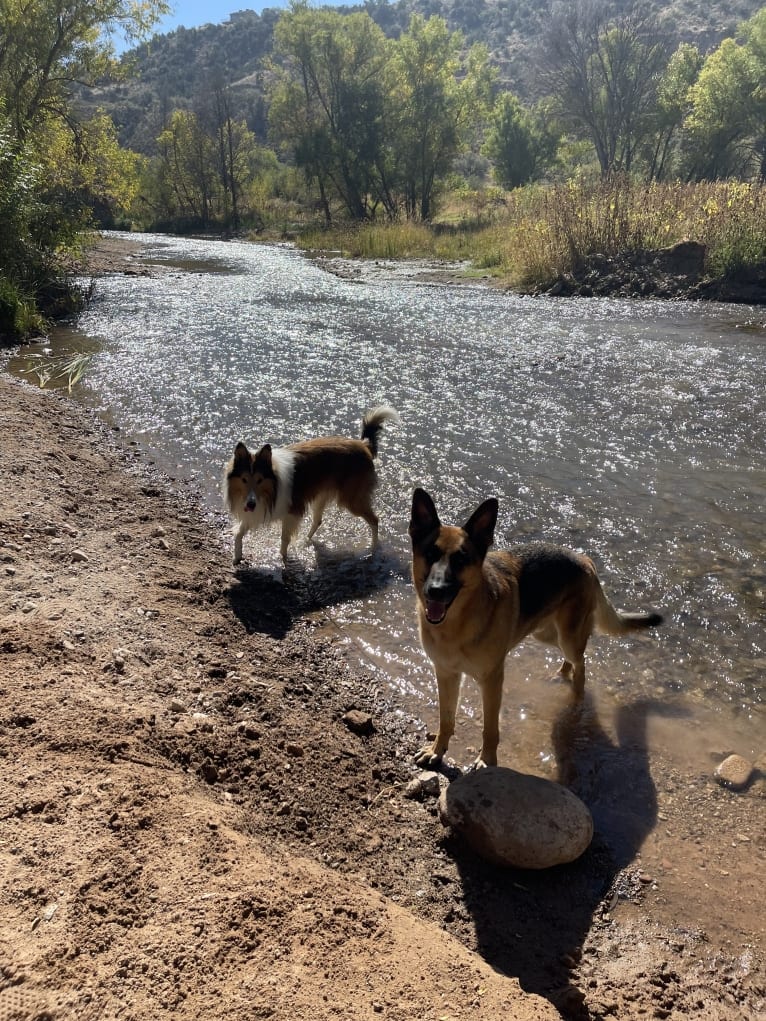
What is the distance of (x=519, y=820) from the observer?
3.54m

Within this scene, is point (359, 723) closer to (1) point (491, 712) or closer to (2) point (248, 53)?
(1) point (491, 712)

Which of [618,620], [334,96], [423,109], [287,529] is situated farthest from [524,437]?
[334,96]

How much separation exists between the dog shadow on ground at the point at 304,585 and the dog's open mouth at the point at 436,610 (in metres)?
2.23

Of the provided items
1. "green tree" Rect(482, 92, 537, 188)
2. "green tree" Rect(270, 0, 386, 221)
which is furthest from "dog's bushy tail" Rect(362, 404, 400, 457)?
"green tree" Rect(482, 92, 537, 188)

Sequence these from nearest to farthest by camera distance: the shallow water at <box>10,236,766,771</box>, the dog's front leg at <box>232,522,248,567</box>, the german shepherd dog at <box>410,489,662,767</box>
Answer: the german shepherd dog at <box>410,489,662,767</box> < the shallow water at <box>10,236,766,771</box> < the dog's front leg at <box>232,522,248,567</box>

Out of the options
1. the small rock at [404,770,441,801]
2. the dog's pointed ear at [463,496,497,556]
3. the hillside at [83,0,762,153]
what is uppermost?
the hillside at [83,0,762,153]

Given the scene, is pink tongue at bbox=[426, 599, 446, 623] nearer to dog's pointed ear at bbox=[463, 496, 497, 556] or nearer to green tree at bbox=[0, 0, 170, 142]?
dog's pointed ear at bbox=[463, 496, 497, 556]

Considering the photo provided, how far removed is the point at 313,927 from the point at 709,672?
3.95 m

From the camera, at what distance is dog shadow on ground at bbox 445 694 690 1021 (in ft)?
10.0

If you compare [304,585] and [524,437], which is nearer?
[304,585]

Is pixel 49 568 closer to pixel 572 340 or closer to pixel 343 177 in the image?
pixel 572 340

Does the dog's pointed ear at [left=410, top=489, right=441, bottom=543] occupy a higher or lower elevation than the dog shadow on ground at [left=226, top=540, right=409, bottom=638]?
higher

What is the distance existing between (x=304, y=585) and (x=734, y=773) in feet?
13.7

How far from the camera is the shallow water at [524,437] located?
525 centimetres
